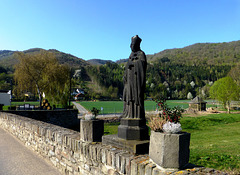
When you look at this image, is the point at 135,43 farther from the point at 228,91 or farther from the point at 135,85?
the point at 228,91

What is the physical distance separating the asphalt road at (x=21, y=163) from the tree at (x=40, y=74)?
78.9 feet

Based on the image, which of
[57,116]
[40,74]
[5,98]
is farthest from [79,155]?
[5,98]

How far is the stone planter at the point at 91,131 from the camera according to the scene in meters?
4.82

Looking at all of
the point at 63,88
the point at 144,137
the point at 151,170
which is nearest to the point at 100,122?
the point at 144,137

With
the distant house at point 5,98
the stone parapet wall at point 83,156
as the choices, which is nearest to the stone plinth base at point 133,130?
the stone parapet wall at point 83,156

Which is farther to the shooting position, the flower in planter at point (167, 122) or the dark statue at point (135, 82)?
the dark statue at point (135, 82)

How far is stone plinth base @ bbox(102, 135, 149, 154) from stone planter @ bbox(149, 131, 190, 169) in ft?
3.01

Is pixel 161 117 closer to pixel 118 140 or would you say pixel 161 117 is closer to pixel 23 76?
pixel 118 140

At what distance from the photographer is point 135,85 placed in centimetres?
468

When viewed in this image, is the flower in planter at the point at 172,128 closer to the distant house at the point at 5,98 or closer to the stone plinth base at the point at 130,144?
the stone plinth base at the point at 130,144

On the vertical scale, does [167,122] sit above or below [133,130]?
above

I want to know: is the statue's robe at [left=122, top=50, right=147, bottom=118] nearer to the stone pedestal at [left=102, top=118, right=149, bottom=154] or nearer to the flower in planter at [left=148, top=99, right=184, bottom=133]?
the stone pedestal at [left=102, top=118, right=149, bottom=154]

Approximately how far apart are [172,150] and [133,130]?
167 cm

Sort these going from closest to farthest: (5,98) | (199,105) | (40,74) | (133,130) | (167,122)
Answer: (167,122), (133,130), (40,74), (5,98), (199,105)
